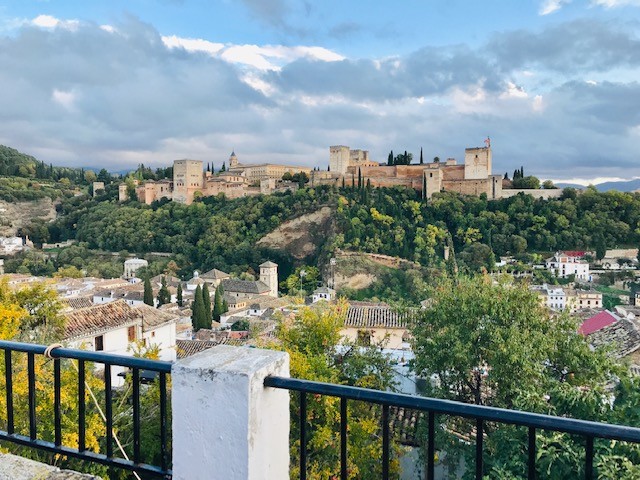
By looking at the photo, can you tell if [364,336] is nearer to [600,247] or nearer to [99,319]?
[99,319]

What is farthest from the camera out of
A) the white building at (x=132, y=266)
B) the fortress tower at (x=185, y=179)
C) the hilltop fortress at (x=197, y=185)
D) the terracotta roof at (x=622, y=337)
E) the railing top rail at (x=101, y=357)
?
the fortress tower at (x=185, y=179)

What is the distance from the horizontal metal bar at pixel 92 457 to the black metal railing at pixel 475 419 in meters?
0.67

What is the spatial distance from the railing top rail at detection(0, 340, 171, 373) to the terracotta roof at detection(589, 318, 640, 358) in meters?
12.6

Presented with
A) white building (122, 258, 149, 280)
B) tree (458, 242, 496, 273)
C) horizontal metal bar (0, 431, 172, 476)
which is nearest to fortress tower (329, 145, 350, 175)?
tree (458, 242, 496, 273)

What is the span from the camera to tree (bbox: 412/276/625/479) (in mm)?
8438

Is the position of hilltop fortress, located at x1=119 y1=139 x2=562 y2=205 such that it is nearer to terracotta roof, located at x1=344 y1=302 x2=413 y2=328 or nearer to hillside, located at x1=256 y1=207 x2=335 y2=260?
hillside, located at x1=256 y1=207 x2=335 y2=260

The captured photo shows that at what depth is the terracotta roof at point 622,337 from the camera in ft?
42.3

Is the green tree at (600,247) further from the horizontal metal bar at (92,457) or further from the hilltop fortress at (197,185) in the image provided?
the horizontal metal bar at (92,457)

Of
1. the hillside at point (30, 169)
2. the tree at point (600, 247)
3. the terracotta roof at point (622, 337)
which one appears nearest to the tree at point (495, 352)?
the terracotta roof at point (622, 337)

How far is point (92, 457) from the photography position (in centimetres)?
221

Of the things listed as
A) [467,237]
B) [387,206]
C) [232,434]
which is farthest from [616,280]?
[232,434]

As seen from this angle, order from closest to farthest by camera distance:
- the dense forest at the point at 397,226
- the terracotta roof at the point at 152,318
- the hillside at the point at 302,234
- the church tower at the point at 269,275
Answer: the terracotta roof at the point at 152,318
the church tower at the point at 269,275
the dense forest at the point at 397,226
the hillside at the point at 302,234

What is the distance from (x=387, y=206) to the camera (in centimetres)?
5931

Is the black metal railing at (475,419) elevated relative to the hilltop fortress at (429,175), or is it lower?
lower
